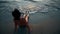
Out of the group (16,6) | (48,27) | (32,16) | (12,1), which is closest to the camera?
(48,27)

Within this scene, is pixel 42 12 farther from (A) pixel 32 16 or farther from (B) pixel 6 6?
(B) pixel 6 6

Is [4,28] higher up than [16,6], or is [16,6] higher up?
[16,6]

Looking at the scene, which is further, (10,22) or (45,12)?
(45,12)

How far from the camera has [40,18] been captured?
725cm

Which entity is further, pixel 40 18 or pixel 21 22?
pixel 40 18

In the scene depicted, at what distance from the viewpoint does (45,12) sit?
25.7 feet

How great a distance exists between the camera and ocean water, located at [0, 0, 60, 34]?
20.9ft

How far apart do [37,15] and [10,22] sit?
1301 millimetres

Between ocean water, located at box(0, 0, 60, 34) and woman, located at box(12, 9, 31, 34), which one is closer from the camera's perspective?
woman, located at box(12, 9, 31, 34)

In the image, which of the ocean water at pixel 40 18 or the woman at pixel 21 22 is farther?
the ocean water at pixel 40 18

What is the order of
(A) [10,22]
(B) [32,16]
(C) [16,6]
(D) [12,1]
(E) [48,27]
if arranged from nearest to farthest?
(E) [48,27]
(A) [10,22]
(B) [32,16]
(C) [16,6]
(D) [12,1]

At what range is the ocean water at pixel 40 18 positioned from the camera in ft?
20.9

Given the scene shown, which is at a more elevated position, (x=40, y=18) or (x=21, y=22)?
(x=21, y=22)

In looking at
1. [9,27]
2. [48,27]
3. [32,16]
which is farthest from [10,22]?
[48,27]
